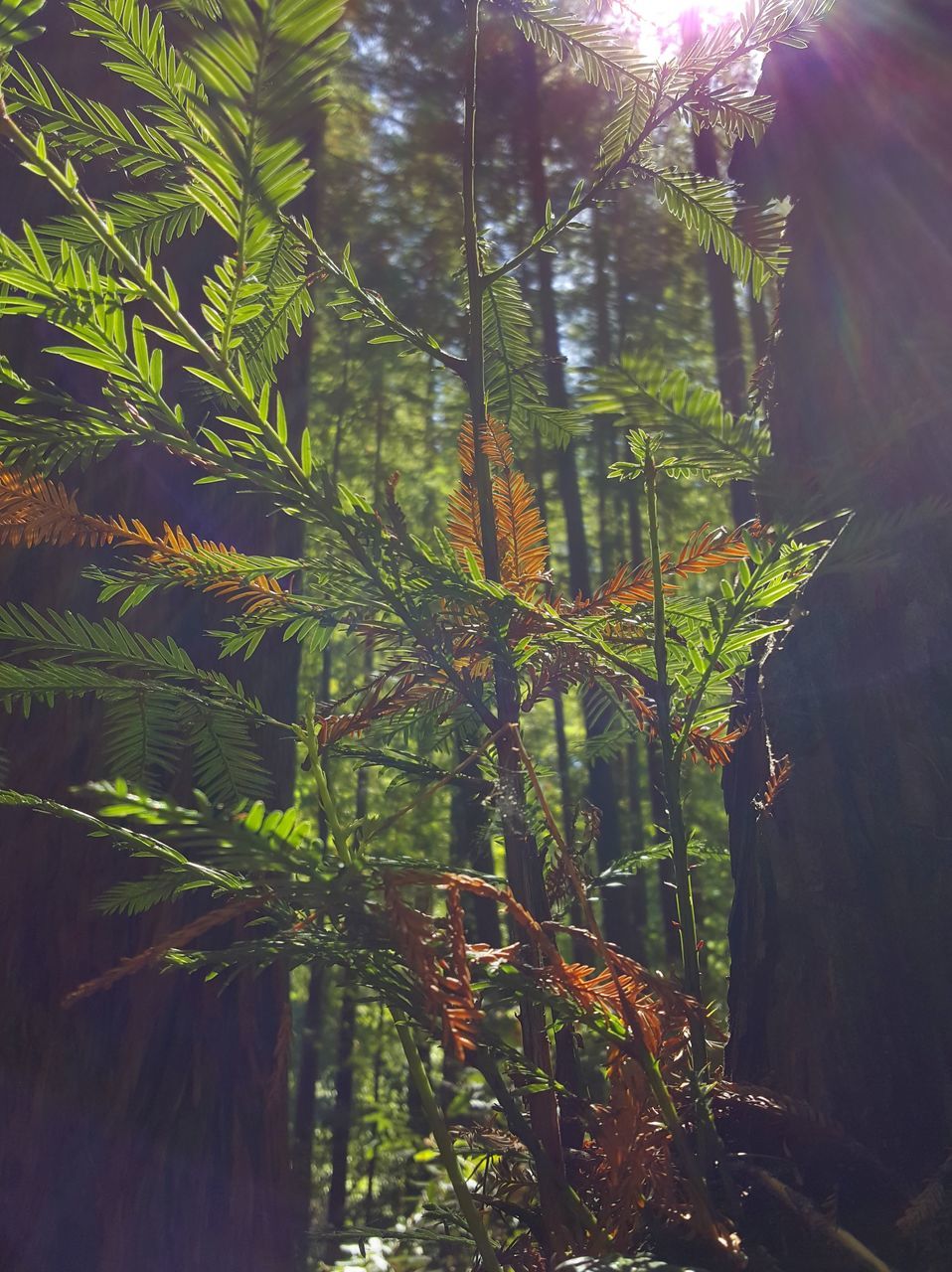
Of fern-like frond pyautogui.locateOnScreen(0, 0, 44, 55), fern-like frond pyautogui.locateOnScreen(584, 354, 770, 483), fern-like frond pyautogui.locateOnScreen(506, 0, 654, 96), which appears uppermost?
fern-like frond pyautogui.locateOnScreen(506, 0, 654, 96)

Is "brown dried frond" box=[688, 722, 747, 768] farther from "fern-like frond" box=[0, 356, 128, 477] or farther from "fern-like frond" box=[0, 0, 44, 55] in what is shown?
"fern-like frond" box=[0, 0, 44, 55]

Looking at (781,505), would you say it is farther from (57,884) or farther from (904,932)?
(57,884)

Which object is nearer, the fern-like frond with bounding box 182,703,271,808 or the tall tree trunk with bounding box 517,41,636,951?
the fern-like frond with bounding box 182,703,271,808

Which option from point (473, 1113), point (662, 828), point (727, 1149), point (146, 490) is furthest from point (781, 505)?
point (473, 1113)

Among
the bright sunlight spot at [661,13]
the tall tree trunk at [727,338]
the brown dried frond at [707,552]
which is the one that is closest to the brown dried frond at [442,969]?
the brown dried frond at [707,552]

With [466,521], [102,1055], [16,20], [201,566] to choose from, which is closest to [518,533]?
[466,521]

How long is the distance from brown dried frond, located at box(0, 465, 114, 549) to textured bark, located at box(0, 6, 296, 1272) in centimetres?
74

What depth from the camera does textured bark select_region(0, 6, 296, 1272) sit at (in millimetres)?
1362

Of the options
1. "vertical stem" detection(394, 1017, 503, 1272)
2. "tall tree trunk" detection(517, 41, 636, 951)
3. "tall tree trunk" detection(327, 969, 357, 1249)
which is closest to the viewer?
"vertical stem" detection(394, 1017, 503, 1272)

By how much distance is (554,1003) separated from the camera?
0.58m

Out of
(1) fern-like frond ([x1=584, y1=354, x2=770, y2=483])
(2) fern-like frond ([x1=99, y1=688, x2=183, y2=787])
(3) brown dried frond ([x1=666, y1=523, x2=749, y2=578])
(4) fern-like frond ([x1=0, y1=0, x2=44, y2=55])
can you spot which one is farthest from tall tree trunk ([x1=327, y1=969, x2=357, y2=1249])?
(4) fern-like frond ([x1=0, y1=0, x2=44, y2=55])

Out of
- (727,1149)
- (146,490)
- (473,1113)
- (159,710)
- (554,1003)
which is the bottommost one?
(473,1113)

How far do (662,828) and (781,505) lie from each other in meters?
0.34

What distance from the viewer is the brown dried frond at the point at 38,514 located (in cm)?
65
